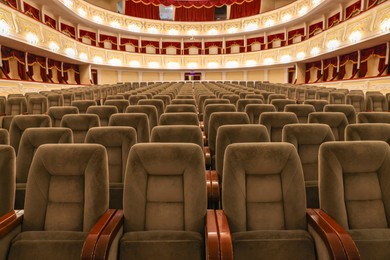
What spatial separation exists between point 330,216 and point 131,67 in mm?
15156

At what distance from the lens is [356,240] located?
3.82ft

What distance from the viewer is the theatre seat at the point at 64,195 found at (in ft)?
4.10

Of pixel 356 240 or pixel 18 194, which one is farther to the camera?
pixel 18 194

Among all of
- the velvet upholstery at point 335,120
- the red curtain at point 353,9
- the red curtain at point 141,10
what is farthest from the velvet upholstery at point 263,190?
the red curtain at point 141,10

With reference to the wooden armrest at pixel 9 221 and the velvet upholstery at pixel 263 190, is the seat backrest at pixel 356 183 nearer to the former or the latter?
the velvet upholstery at pixel 263 190

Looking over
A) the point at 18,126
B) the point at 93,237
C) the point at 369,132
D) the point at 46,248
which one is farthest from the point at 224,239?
the point at 18,126

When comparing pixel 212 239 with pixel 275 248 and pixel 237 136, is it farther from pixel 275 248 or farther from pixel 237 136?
pixel 237 136

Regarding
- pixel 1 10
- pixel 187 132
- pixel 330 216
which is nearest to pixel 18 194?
pixel 187 132

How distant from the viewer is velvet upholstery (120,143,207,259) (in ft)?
4.17

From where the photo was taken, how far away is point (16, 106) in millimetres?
4117

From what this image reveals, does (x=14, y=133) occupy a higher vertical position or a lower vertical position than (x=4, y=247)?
higher

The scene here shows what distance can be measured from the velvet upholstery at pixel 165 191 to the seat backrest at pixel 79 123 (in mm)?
1143

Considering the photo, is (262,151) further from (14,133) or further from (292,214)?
(14,133)

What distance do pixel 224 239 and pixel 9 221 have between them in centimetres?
91
